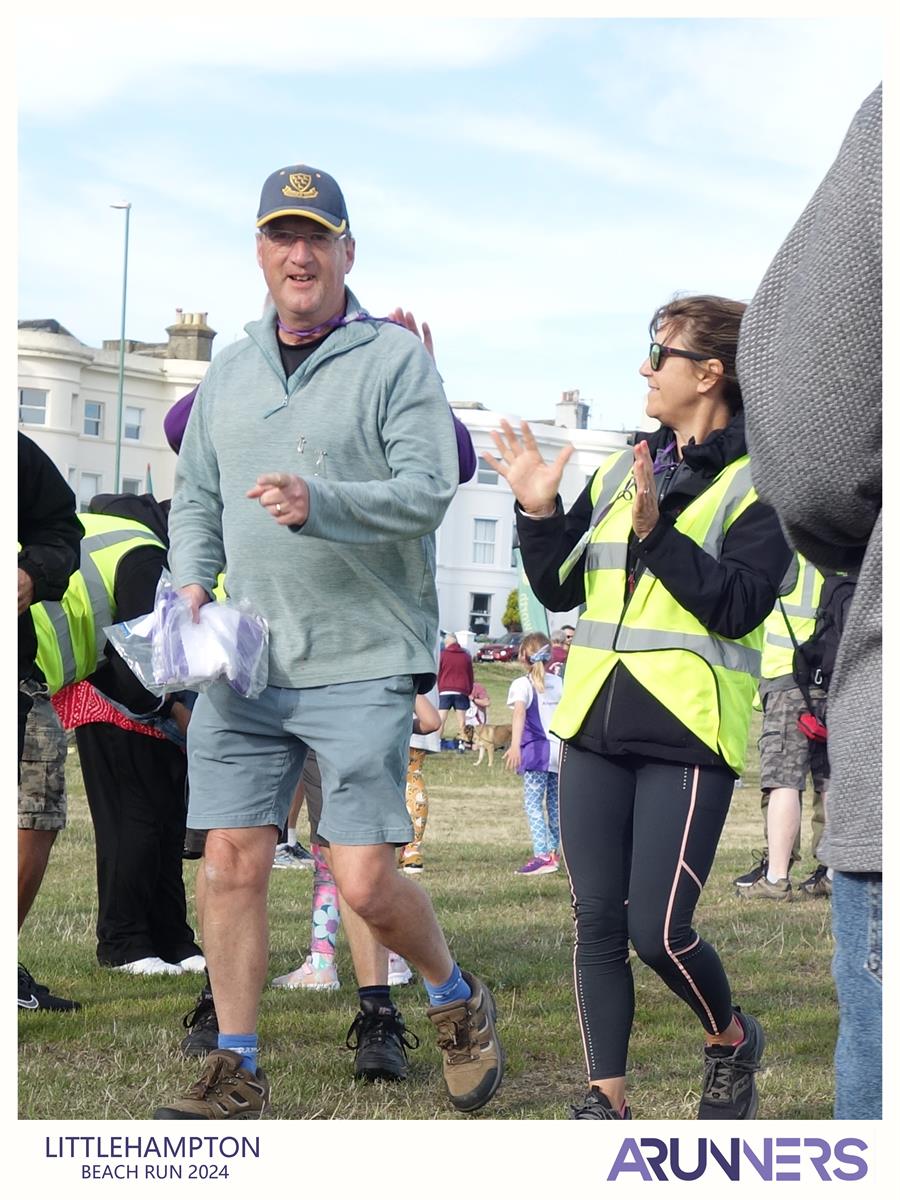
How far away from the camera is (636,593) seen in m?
4.07

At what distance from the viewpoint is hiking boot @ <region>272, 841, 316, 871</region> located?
34.4 feet

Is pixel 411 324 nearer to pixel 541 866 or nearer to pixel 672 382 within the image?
pixel 672 382

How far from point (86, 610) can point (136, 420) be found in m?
58.7

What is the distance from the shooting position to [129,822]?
6.56 metres

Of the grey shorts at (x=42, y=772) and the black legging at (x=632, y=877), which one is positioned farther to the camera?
the grey shorts at (x=42, y=772)

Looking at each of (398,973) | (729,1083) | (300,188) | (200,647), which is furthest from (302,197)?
(398,973)

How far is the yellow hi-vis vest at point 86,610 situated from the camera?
5.29 metres

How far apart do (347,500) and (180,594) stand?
0.68 m

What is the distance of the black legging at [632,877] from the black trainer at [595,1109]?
2.3 inches

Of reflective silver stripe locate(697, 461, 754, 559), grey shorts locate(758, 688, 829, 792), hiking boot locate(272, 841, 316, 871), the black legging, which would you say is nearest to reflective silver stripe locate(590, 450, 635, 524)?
reflective silver stripe locate(697, 461, 754, 559)

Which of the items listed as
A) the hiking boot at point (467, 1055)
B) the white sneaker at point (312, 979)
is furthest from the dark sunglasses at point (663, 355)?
the white sneaker at point (312, 979)

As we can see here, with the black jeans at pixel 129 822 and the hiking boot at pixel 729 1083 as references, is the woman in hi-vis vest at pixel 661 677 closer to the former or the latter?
the hiking boot at pixel 729 1083

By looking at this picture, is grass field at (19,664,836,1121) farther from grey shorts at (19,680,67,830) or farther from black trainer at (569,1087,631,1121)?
grey shorts at (19,680,67,830)
